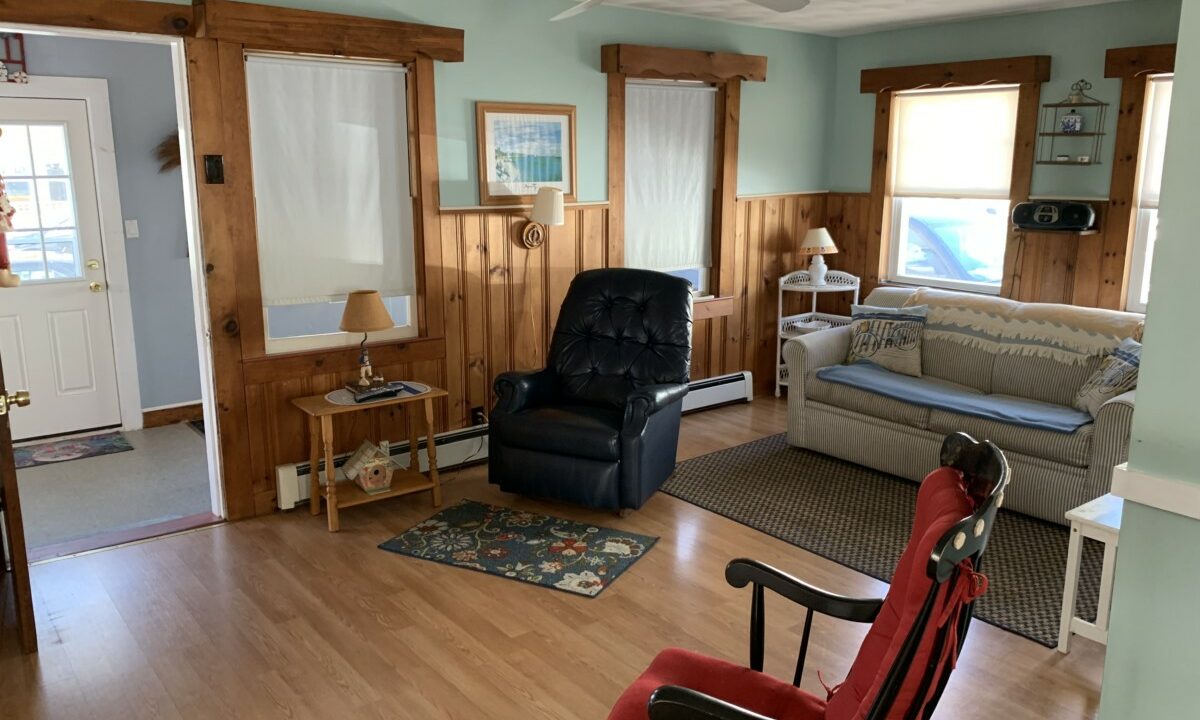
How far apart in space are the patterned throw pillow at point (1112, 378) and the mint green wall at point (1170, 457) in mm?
2782

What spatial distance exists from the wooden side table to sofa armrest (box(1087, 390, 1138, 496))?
2.90 metres

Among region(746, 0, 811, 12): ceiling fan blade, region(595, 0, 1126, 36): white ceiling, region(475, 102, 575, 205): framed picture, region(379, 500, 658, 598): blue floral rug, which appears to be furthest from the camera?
region(595, 0, 1126, 36): white ceiling

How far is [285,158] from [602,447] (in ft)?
6.37

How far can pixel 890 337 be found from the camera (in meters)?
5.13

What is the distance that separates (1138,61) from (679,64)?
2435mm

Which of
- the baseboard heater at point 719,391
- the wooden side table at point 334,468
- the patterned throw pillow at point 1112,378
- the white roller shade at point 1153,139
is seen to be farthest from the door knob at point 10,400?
the white roller shade at point 1153,139

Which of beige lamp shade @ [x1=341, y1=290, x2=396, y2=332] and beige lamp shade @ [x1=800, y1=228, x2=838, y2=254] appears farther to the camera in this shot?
beige lamp shade @ [x1=800, y1=228, x2=838, y2=254]

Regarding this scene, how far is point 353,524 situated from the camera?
4.13m

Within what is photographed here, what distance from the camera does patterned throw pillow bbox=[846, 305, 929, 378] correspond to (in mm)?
5047

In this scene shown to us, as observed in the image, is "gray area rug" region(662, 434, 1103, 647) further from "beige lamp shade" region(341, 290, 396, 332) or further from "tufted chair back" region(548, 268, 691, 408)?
"beige lamp shade" region(341, 290, 396, 332)

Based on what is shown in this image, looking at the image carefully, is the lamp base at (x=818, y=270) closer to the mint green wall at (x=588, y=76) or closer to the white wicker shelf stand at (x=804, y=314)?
the white wicker shelf stand at (x=804, y=314)

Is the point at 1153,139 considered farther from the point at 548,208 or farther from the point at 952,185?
the point at 548,208

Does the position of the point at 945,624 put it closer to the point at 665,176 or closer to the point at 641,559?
the point at 641,559

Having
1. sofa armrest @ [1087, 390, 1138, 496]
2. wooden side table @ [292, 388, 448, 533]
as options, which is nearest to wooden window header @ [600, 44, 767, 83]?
wooden side table @ [292, 388, 448, 533]
